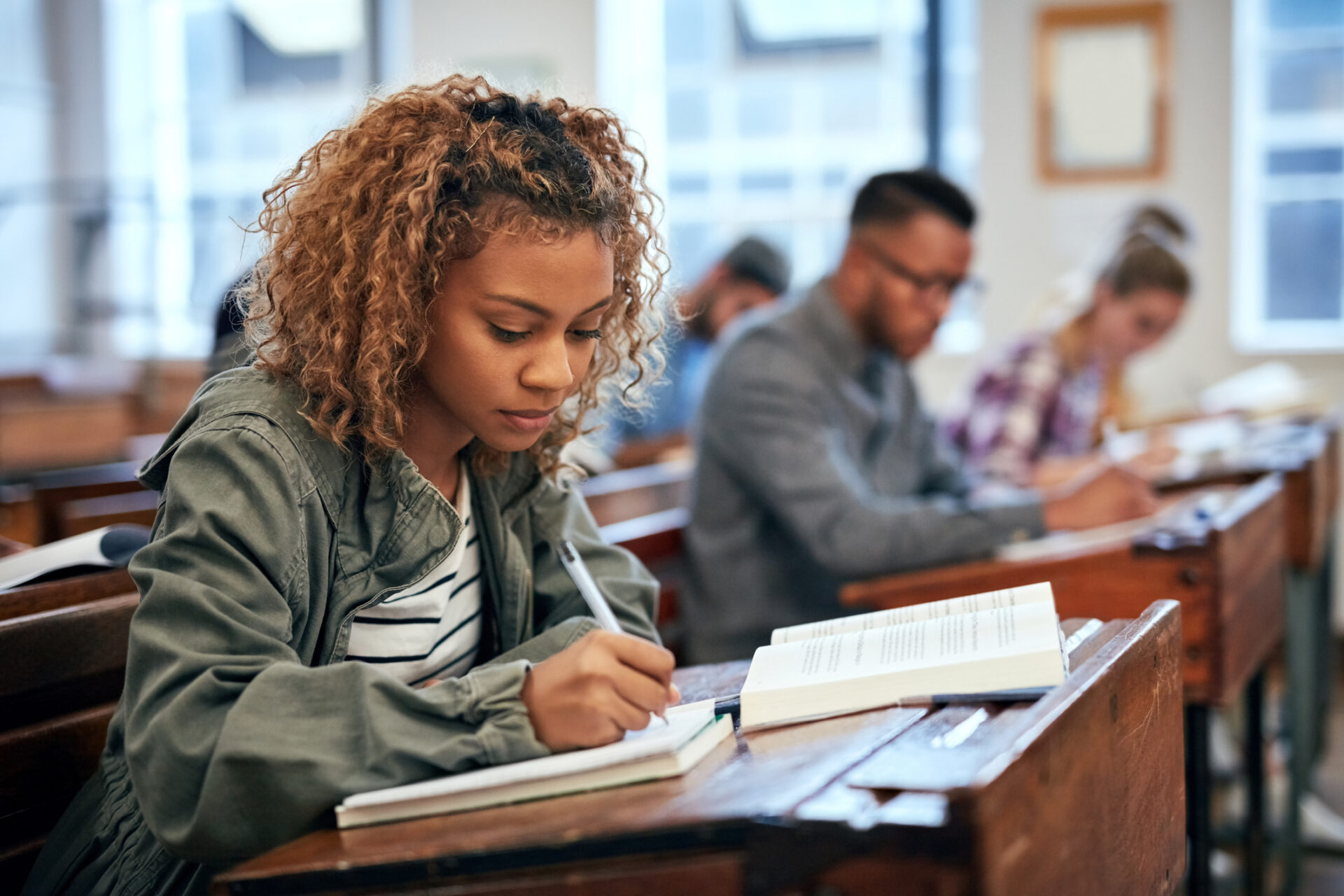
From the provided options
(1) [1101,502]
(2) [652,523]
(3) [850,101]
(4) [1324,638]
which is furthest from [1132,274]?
(3) [850,101]

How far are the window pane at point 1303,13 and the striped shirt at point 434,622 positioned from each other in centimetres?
489

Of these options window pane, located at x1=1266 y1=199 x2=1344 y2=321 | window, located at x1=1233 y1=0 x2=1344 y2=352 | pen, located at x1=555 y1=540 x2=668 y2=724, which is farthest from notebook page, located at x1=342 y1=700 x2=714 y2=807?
window pane, located at x1=1266 y1=199 x2=1344 y2=321

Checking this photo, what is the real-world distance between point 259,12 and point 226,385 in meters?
6.17

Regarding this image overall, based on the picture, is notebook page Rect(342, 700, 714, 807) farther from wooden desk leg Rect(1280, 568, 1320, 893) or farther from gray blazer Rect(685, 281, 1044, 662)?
wooden desk leg Rect(1280, 568, 1320, 893)

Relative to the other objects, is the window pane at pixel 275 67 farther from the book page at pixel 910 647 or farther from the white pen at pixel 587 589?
the book page at pixel 910 647

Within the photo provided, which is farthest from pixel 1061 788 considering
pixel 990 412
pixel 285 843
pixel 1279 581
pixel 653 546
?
pixel 990 412

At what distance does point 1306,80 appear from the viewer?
4992mm

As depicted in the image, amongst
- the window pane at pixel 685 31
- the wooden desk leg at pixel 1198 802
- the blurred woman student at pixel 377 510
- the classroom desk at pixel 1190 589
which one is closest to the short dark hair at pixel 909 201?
the classroom desk at pixel 1190 589

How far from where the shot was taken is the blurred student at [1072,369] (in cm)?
322

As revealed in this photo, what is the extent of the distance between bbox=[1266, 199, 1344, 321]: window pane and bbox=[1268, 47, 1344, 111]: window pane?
384 mm

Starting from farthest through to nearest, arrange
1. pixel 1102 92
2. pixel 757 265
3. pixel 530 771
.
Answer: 1. pixel 1102 92
2. pixel 757 265
3. pixel 530 771

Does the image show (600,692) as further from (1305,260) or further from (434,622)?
(1305,260)

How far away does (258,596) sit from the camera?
90 centimetres

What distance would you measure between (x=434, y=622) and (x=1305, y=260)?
485 centimetres
